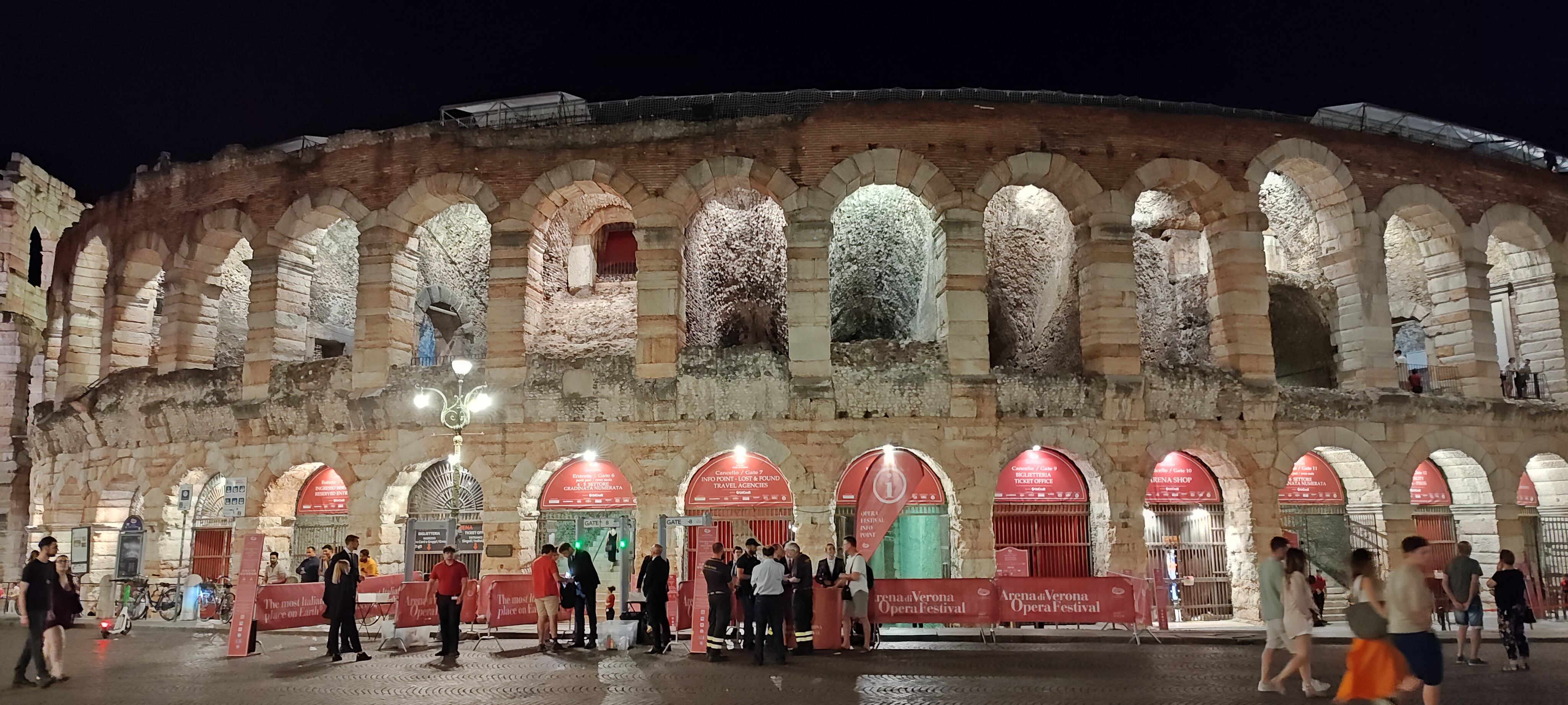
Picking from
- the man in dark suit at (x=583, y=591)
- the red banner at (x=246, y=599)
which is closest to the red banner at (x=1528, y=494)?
the man in dark suit at (x=583, y=591)

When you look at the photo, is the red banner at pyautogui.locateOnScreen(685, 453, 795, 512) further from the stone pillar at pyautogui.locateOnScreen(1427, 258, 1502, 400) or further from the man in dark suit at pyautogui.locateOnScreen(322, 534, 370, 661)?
the stone pillar at pyautogui.locateOnScreen(1427, 258, 1502, 400)

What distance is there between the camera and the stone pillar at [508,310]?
15.0 meters

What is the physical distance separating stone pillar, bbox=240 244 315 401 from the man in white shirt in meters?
10.2

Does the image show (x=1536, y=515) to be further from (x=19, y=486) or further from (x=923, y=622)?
(x=19, y=486)

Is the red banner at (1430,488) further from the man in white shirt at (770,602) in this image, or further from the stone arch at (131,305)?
the stone arch at (131,305)

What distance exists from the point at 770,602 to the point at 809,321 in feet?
18.3

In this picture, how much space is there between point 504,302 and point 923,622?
8.05 meters

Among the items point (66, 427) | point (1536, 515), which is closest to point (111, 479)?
point (66, 427)

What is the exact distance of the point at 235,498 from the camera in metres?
15.3

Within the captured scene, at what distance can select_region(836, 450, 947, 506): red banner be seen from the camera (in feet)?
48.6

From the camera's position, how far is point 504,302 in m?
15.1

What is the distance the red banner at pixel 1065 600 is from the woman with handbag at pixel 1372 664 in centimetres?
575

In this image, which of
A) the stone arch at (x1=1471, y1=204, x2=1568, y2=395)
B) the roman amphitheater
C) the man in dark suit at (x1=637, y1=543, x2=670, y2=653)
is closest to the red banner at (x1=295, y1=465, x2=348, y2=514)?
the roman amphitheater

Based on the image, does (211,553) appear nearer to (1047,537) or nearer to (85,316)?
(85,316)
